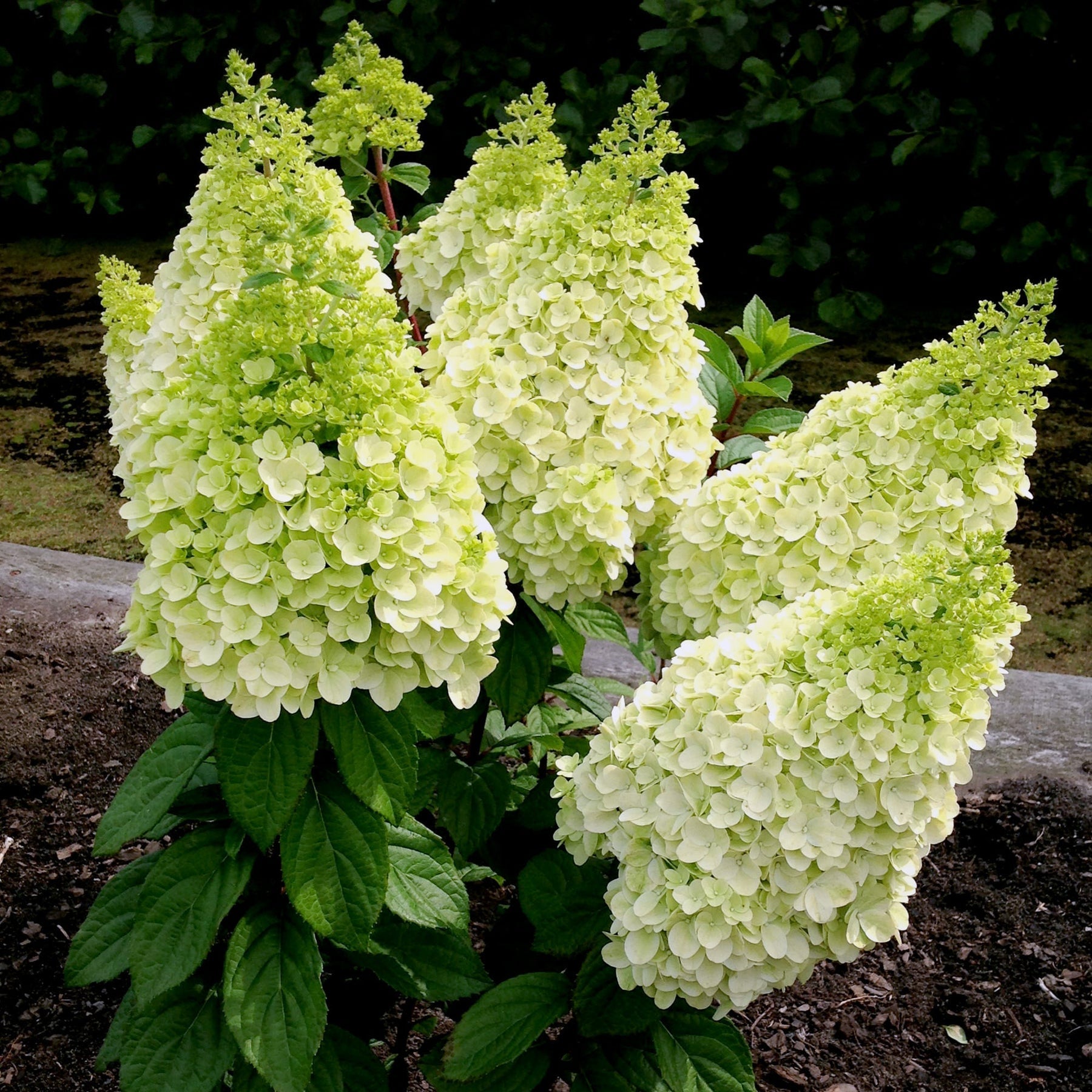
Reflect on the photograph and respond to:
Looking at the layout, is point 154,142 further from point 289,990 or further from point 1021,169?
point 289,990

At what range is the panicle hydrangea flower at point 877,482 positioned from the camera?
1.43m

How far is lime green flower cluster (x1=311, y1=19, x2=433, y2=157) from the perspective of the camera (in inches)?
72.0

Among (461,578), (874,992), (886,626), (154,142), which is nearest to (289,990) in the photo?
(461,578)

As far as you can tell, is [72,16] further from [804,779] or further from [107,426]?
[804,779]

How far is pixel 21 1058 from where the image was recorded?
1840 mm

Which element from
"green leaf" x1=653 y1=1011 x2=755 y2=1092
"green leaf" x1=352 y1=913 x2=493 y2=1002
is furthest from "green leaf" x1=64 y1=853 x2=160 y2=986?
"green leaf" x1=653 y1=1011 x2=755 y2=1092

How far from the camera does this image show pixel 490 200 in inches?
69.0

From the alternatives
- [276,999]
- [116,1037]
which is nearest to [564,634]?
[276,999]

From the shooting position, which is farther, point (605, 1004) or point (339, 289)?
point (605, 1004)

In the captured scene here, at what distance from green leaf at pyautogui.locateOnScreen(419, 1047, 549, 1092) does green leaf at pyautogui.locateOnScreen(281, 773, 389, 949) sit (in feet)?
1.00

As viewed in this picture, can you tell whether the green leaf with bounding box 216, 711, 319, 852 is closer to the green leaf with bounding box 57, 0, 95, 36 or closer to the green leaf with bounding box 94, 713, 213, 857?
the green leaf with bounding box 94, 713, 213, 857

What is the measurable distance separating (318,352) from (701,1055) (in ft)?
3.05

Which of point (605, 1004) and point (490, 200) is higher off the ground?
point (490, 200)

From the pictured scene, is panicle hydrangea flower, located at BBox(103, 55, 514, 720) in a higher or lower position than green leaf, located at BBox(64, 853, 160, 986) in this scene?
higher
